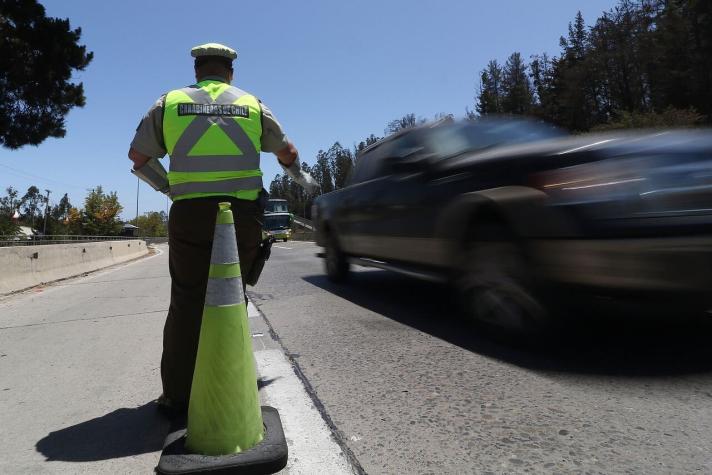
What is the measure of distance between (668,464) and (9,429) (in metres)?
2.96

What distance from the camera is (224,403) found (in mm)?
1896

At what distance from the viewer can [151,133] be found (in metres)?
2.54

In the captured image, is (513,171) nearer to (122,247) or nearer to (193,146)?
(193,146)

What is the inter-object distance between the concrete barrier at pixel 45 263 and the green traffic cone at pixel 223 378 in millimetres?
7619

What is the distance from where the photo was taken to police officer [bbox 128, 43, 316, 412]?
244cm

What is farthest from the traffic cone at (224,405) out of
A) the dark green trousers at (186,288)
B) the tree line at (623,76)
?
the tree line at (623,76)

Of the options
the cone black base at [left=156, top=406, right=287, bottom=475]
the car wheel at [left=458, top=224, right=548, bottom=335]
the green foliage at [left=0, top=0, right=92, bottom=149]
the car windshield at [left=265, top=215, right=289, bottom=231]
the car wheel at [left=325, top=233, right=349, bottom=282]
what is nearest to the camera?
the cone black base at [left=156, top=406, right=287, bottom=475]

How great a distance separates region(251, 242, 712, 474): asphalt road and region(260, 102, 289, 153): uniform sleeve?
4.65 ft

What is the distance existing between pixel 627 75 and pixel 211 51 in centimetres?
6652

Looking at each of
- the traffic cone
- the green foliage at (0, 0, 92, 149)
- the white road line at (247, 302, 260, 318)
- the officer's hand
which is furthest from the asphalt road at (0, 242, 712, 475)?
the green foliage at (0, 0, 92, 149)

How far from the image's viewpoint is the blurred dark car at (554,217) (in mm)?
2471

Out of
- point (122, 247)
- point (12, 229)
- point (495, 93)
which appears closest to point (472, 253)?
point (122, 247)

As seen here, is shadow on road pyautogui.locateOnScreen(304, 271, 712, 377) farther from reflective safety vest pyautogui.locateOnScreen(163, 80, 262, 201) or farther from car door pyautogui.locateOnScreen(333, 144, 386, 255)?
reflective safety vest pyautogui.locateOnScreen(163, 80, 262, 201)

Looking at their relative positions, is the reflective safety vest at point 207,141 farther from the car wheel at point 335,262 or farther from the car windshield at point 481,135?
the car wheel at point 335,262
